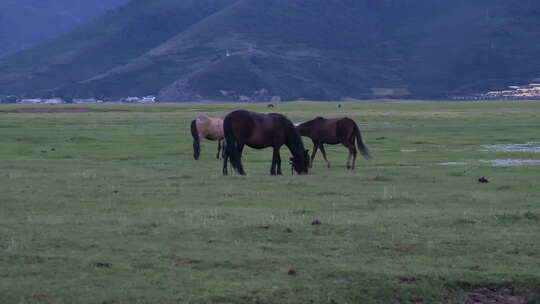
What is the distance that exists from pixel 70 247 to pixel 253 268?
2762 millimetres

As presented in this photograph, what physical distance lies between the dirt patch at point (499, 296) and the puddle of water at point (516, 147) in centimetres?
2195

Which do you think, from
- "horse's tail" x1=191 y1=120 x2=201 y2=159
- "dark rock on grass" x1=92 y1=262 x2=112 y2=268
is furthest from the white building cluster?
"dark rock on grass" x1=92 y1=262 x2=112 y2=268

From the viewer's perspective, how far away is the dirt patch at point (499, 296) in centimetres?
1135

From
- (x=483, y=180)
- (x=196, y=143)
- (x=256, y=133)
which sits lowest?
(x=483, y=180)

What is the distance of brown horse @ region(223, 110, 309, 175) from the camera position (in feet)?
73.7

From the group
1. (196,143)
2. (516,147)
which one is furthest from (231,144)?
(516,147)

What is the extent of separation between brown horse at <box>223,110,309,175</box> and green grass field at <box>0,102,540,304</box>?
80 centimetres

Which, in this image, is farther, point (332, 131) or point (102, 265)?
point (332, 131)

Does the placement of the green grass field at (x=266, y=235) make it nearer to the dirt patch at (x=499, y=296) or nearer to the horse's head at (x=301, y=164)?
the dirt patch at (x=499, y=296)

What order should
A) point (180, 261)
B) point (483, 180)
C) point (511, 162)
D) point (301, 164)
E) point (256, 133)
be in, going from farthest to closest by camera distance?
point (511, 162), point (301, 164), point (256, 133), point (483, 180), point (180, 261)

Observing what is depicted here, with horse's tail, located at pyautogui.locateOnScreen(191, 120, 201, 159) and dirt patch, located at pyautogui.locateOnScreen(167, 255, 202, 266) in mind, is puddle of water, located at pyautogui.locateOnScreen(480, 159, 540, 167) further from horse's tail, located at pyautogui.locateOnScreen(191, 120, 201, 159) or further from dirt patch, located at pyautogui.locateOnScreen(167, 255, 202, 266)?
dirt patch, located at pyautogui.locateOnScreen(167, 255, 202, 266)

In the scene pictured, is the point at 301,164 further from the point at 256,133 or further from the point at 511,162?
the point at 511,162

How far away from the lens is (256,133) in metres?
22.5

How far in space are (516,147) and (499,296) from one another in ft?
80.3
